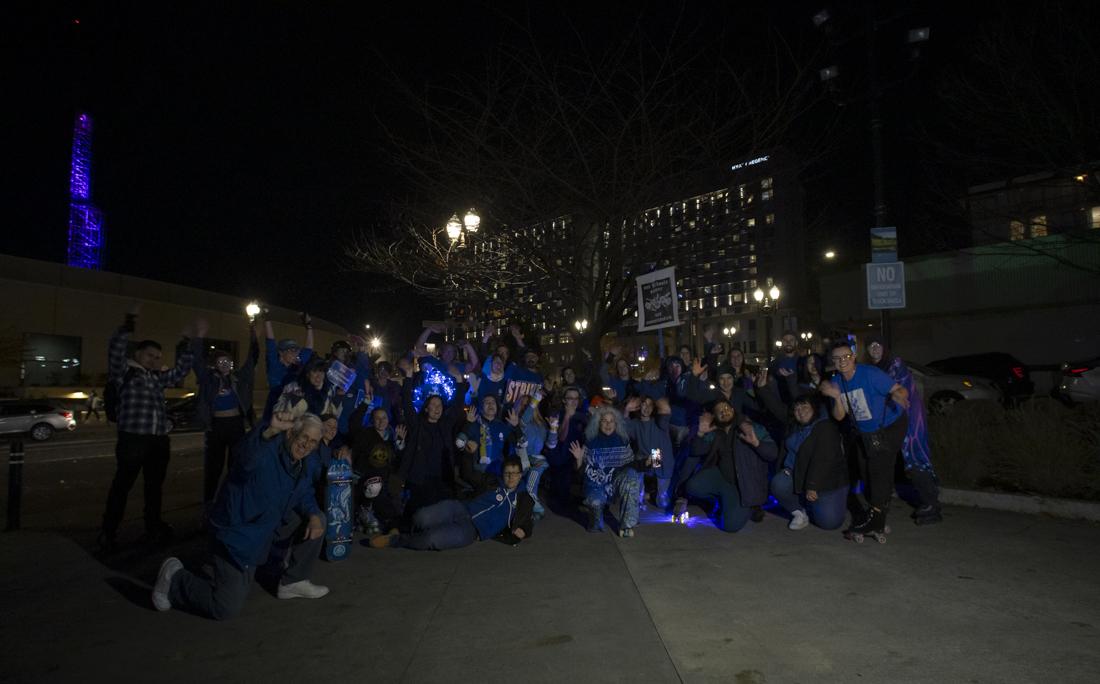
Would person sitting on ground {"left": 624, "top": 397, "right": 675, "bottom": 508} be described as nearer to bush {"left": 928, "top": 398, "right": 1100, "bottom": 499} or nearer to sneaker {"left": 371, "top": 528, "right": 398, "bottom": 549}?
sneaker {"left": 371, "top": 528, "right": 398, "bottom": 549}

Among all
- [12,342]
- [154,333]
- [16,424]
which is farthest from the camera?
[154,333]

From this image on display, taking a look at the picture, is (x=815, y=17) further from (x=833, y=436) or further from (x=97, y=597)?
(x=97, y=597)

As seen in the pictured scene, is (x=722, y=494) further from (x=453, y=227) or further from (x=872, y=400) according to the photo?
(x=453, y=227)

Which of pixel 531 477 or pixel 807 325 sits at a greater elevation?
pixel 807 325

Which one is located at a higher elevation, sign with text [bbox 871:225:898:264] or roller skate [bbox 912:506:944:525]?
sign with text [bbox 871:225:898:264]

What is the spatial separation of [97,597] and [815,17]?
36.4 ft

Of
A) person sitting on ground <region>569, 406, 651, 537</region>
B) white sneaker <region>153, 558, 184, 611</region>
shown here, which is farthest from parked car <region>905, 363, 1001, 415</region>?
white sneaker <region>153, 558, 184, 611</region>

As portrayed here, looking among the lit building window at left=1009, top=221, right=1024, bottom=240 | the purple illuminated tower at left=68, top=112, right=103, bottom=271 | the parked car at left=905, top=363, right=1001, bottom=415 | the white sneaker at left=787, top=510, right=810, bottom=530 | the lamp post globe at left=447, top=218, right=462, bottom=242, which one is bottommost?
the white sneaker at left=787, top=510, right=810, bottom=530

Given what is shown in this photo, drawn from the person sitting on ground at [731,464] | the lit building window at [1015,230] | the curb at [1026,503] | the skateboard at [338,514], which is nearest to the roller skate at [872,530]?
the person sitting on ground at [731,464]

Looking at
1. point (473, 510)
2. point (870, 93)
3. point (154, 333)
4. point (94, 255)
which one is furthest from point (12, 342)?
point (870, 93)

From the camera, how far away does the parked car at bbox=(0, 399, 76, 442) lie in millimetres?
20781

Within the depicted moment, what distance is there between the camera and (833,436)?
648cm

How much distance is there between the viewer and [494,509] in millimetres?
6258

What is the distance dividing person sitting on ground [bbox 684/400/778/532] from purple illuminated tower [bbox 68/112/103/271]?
62.9 meters
